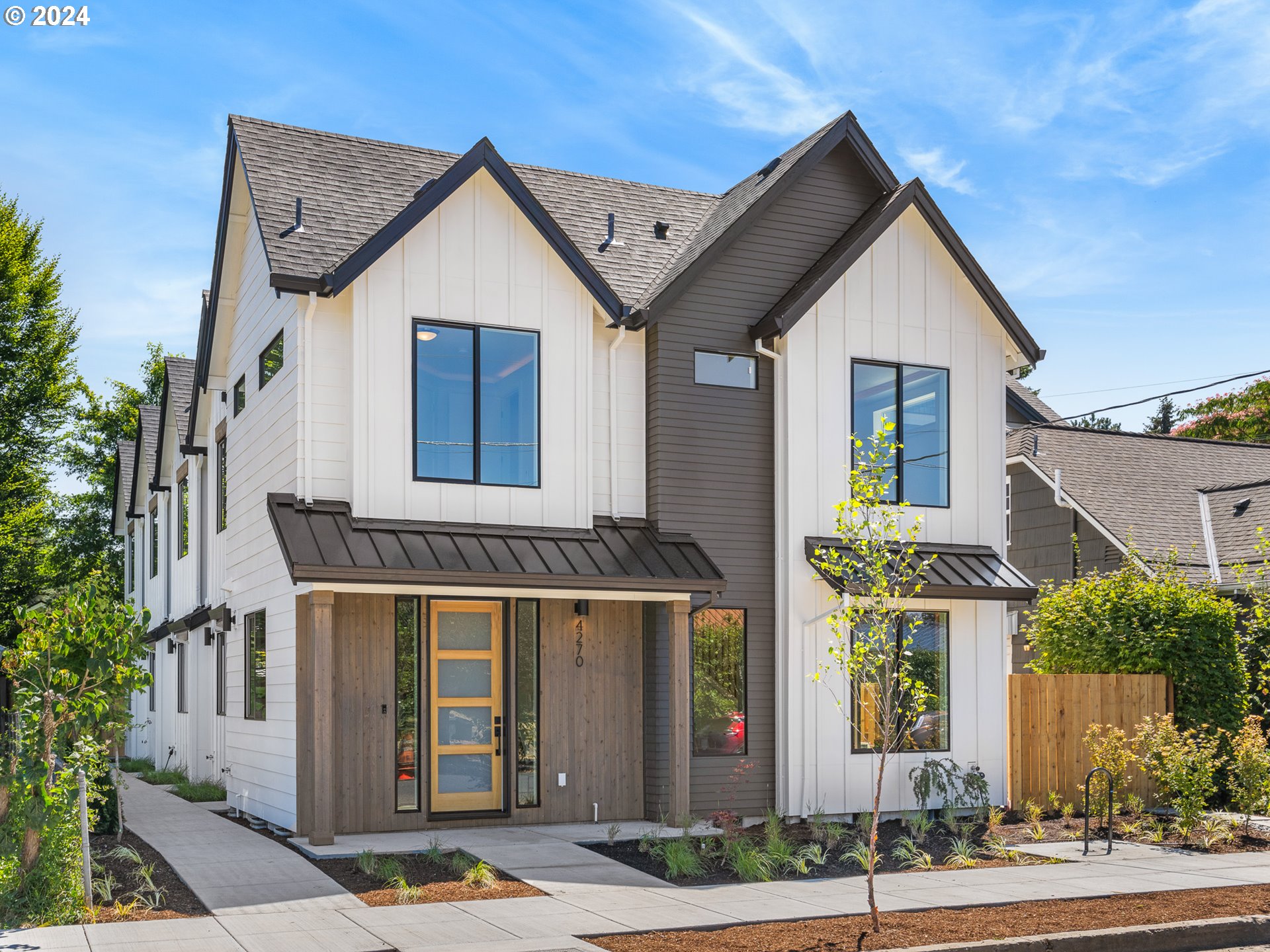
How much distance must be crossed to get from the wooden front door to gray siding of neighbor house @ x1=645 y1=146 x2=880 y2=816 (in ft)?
5.96

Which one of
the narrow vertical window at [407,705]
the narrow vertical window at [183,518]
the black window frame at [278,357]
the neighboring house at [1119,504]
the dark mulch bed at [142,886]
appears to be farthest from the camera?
the narrow vertical window at [183,518]

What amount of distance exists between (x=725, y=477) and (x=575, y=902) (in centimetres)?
639

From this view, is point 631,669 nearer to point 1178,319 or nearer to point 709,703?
point 709,703

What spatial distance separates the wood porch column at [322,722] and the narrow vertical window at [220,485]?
6828mm

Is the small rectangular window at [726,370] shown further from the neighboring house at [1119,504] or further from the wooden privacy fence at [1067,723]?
the neighboring house at [1119,504]

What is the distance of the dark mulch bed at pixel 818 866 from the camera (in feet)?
36.7

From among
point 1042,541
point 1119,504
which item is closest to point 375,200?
point 1042,541

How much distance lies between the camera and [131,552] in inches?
1324

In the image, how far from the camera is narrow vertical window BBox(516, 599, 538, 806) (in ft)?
46.0

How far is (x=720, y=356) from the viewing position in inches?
604

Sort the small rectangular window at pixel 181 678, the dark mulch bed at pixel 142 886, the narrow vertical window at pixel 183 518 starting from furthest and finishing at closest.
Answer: the narrow vertical window at pixel 183 518, the small rectangular window at pixel 181 678, the dark mulch bed at pixel 142 886

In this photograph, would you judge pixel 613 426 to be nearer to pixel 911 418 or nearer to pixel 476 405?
pixel 476 405

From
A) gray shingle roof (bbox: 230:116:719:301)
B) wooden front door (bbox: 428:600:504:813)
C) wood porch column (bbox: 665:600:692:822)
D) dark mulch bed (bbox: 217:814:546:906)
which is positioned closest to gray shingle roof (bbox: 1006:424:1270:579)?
gray shingle roof (bbox: 230:116:719:301)

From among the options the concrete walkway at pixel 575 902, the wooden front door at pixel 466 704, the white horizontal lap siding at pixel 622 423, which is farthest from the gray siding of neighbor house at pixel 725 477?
the concrete walkway at pixel 575 902
